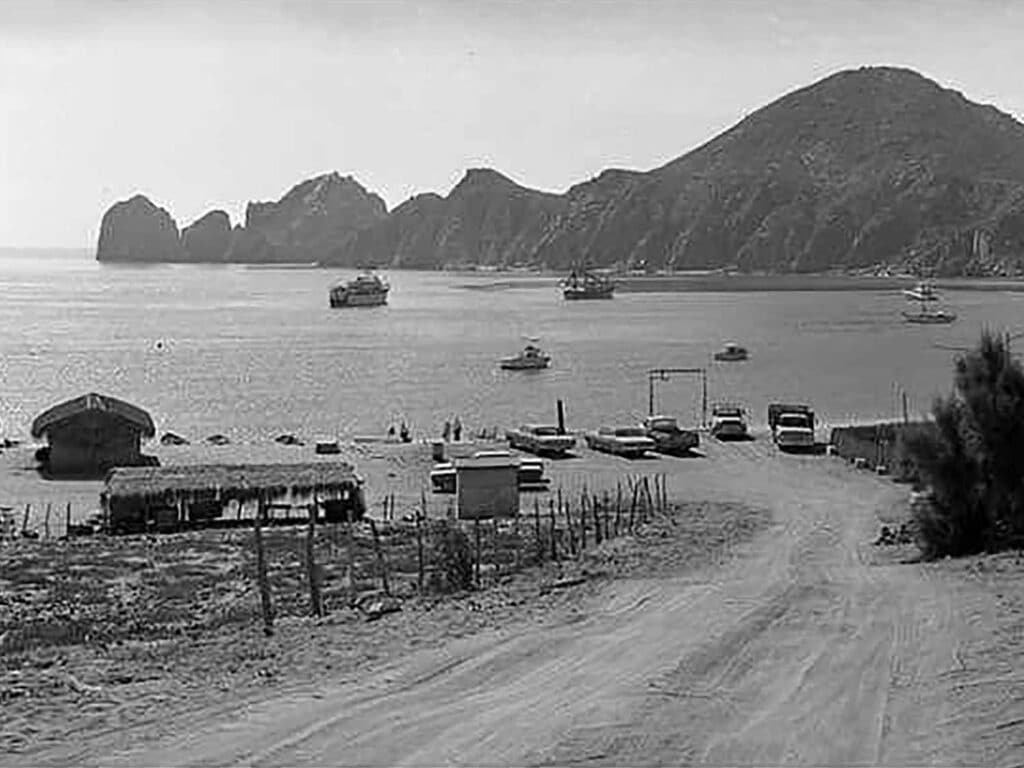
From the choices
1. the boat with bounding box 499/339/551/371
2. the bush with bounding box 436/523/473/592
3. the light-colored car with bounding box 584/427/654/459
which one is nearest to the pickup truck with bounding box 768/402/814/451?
the light-colored car with bounding box 584/427/654/459

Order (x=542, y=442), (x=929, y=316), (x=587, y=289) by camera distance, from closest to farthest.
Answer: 1. (x=542, y=442)
2. (x=929, y=316)
3. (x=587, y=289)

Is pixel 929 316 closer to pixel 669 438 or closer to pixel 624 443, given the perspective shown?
pixel 669 438

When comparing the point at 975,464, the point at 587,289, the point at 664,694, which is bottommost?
the point at 664,694

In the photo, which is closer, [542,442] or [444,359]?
[542,442]

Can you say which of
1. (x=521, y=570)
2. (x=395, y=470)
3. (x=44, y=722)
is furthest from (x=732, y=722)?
(x=395, y=470)

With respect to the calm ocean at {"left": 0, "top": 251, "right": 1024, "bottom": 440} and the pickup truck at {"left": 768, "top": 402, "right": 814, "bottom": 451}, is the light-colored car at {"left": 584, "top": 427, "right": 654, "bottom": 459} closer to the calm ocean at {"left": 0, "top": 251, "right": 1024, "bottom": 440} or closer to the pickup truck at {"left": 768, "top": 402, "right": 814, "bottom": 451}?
the pickup truck at {"left": 768, "top": 402, "right": 814, "bottom": 451}

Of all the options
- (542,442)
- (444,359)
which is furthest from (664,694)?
(444,359)

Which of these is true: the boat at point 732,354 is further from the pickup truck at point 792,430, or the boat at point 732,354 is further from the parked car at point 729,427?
the pickup truck at point 792,430
